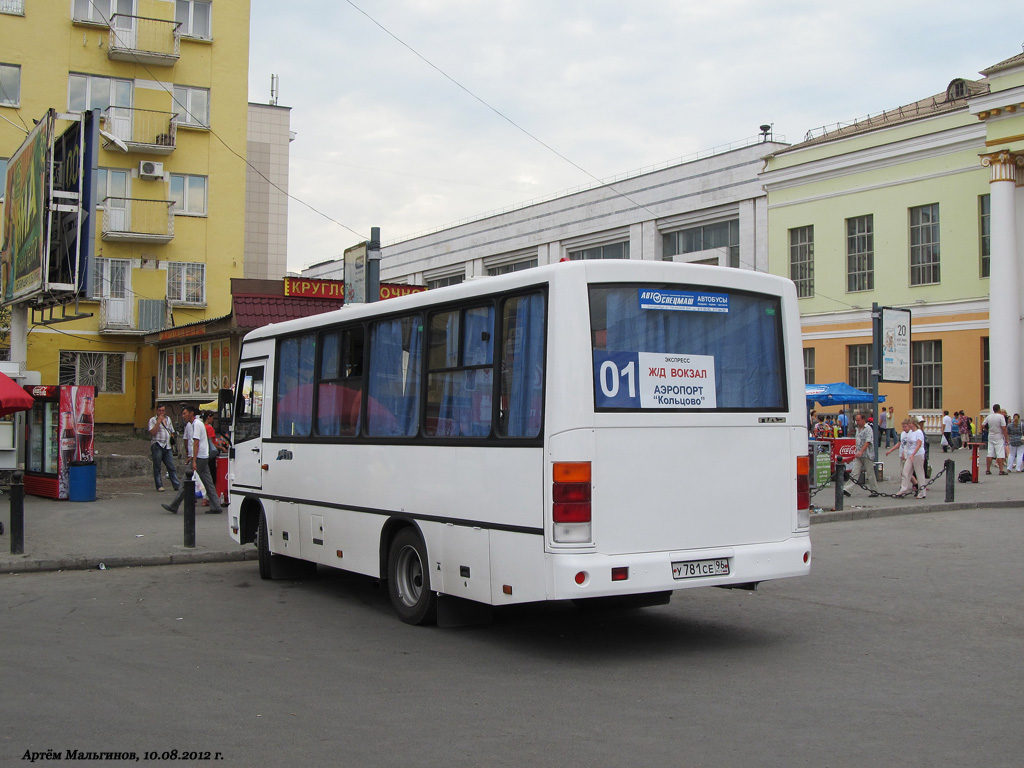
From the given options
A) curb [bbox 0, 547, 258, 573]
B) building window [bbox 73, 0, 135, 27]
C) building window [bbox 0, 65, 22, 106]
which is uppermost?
building window [bbox 73, 0, 135, 27]

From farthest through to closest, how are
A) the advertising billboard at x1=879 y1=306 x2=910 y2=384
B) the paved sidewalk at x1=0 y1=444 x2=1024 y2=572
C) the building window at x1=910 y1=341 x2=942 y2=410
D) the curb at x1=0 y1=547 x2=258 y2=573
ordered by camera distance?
the building window at x1=910 y1=341 x2=942 y2=410
the advertising billboard at x1=879 y1=306 x2=910 y2=384
the paved sidewalk at x1=0 y1=444 x2=1024 y2=572
the curb at x1=0 y1=547 x2=258 y2=573

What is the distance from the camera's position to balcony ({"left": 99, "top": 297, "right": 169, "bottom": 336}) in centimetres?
3781

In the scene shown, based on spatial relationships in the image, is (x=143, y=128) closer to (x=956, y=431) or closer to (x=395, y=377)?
(x=956, y=431)

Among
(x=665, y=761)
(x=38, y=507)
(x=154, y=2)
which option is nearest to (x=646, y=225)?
(x=154, y=2)

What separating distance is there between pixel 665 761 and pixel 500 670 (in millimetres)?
2313

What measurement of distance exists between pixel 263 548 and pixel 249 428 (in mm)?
1374

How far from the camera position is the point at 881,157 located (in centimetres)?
4353

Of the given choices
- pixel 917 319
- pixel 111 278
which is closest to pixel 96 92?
pixel 111 278

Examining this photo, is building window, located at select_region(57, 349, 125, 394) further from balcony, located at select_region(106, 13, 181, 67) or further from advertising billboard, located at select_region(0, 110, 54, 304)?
advertising billboard, located at select_region(0, 110, 54, 304)

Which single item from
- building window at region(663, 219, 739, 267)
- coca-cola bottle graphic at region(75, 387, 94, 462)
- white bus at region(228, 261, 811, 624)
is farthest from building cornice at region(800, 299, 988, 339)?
white bus at region(228, 261, 811, 624)

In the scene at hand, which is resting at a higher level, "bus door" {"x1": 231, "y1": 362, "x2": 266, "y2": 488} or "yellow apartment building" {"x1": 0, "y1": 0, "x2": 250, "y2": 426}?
"yellow apartment building" {"x1": 0, "y1": 0, "x2": 250, "y2": 426}

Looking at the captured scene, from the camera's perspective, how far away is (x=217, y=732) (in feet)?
18.9

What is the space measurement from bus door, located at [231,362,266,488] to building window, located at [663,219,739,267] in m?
39.1

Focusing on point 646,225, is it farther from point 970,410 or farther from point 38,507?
point 38,507
